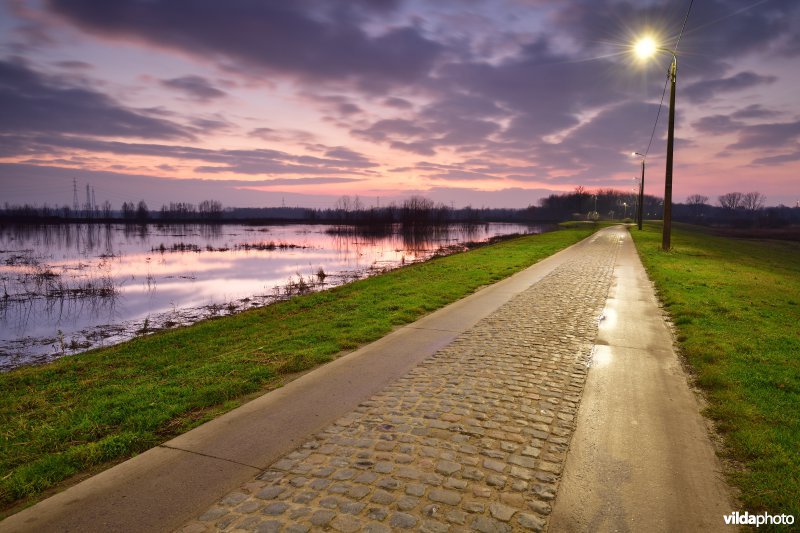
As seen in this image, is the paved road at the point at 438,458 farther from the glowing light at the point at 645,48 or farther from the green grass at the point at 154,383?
the glowing light at the point at 645,48

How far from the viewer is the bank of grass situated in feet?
12.8

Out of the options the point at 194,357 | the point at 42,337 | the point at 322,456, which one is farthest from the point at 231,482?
the point at 42,337

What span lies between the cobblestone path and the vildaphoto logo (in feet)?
4.31

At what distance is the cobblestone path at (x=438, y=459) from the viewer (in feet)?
11.2

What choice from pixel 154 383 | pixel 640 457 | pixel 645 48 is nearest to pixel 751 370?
pixel 640 457

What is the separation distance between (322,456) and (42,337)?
1375 cm

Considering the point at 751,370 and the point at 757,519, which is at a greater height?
the point at 751,370

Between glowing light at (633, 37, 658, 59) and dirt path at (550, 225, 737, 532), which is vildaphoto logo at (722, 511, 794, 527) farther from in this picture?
glowing light at (633, 37, 658, 59)

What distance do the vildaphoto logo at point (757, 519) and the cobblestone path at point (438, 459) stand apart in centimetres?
131

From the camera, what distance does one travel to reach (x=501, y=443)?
4.53 m

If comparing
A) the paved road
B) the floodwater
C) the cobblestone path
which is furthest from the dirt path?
the floodwater

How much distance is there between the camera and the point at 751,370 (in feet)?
21.3

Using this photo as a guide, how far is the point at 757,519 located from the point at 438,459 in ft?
8.48

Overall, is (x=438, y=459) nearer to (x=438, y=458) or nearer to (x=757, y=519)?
(x=438, y=458)
